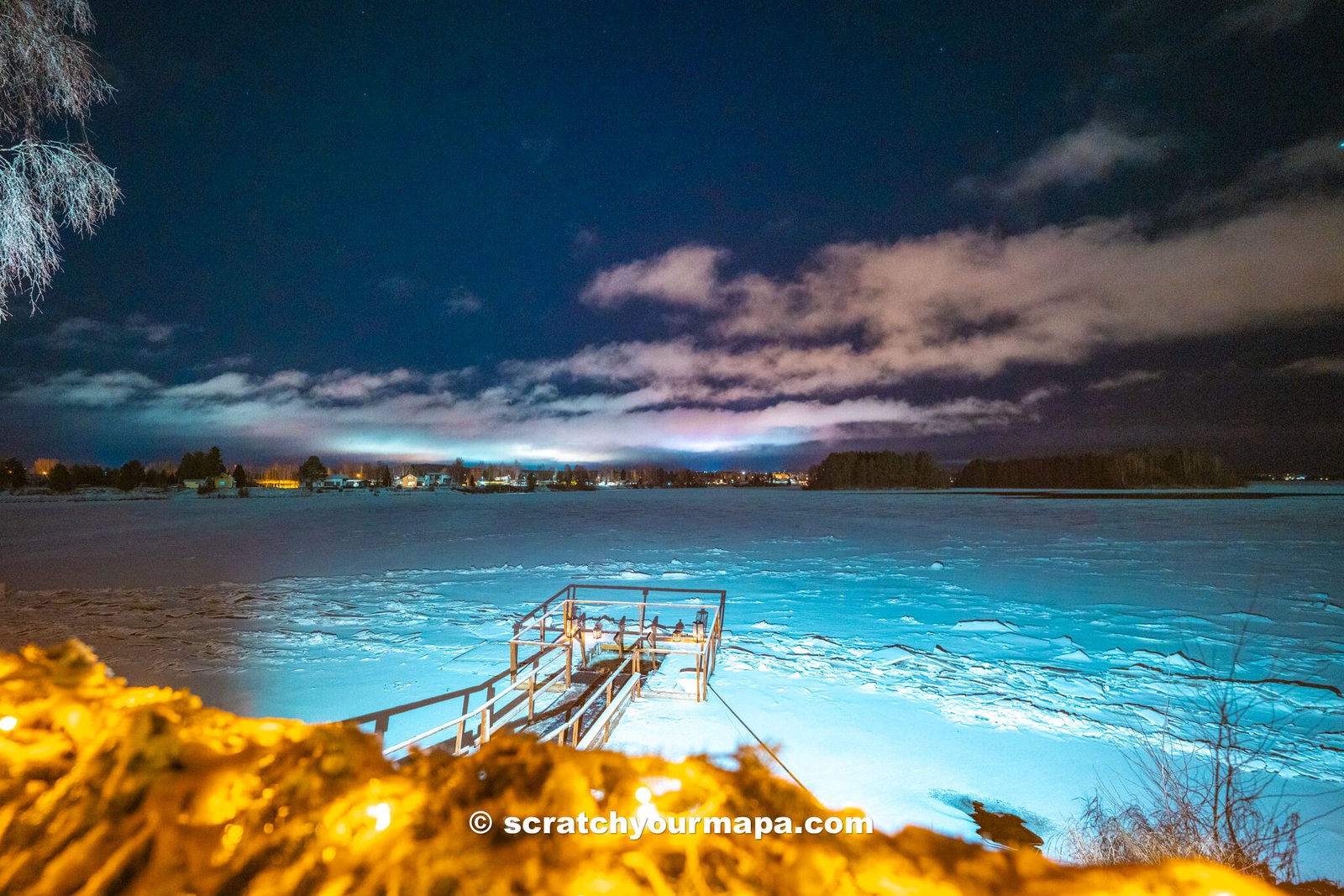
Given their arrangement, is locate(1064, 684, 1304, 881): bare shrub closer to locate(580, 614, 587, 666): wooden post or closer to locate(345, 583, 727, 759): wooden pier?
locate(345, 583, 727, 759): wooden pier

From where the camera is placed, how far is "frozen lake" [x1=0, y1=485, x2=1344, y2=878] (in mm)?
8844

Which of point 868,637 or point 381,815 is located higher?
point 381,815

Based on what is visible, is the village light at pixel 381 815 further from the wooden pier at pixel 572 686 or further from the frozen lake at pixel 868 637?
the frozen lake at pixel 868 637

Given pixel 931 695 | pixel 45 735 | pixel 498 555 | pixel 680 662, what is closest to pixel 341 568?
pixel 498 555

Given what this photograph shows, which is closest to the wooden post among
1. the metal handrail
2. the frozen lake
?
the metal handrail

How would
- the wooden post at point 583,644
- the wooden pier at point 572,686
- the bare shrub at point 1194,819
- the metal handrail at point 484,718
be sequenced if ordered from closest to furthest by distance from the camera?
the metal handrail at point 484,718 < the bare shrub at point 1194,819 < the wooden pier at point 572,686 < the wooden post at point 583,644

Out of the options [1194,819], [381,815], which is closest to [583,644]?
[1194,819]

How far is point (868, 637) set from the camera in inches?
622

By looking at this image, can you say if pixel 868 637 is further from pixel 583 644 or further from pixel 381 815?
pixel 381 815

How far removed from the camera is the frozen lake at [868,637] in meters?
8.84


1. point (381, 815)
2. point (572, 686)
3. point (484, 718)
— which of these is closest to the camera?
point (381, 815)

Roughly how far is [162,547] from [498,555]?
73.5 ft

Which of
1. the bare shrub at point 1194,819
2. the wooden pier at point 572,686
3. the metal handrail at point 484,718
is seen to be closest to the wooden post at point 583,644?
the wooden pier at point 572,686

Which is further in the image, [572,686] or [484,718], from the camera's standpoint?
[572,686]
